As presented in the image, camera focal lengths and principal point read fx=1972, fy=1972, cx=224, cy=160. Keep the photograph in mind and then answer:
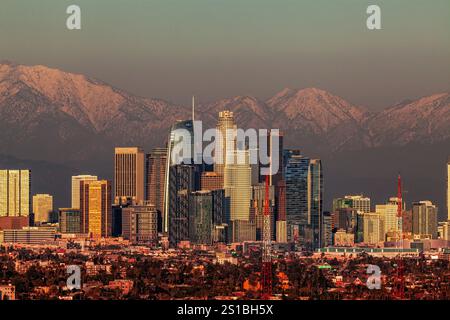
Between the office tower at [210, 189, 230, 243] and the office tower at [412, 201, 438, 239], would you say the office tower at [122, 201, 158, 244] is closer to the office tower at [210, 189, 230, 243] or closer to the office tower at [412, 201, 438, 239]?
the office tower at [210, 189, 230, 243]

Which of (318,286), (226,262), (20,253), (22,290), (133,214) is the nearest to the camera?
(22,290)

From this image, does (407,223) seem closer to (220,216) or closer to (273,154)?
(273,154)

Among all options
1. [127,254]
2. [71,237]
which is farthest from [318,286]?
[71,237]

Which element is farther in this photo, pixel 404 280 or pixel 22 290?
pixel 404 280

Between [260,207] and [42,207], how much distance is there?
8158 millimetres

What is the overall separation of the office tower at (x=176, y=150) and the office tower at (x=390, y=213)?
278 inches

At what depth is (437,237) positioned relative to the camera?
5753cm

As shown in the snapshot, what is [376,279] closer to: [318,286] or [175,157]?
[318,286]

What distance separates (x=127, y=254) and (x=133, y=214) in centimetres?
870

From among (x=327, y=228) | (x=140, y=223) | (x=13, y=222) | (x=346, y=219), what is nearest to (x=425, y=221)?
(x=346, y=219)

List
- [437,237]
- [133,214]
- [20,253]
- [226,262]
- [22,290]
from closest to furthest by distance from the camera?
[22,290], [226,262], [20,253], [437,237], [133,214]

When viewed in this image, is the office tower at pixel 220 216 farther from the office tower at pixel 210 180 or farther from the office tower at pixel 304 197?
the office tower at pixel 304 197

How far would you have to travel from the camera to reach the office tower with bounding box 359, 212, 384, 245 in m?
58.7

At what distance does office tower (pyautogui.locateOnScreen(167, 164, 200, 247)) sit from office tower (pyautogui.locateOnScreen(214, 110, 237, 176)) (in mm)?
896
